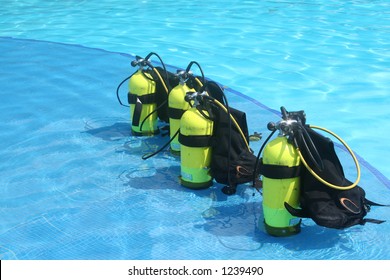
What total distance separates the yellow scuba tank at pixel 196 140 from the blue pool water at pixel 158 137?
0.56 feet

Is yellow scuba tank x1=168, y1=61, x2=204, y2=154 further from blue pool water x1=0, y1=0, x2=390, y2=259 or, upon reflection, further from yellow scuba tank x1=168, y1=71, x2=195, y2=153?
blue pool water x1=0, y1=0, x2=390, y2=259

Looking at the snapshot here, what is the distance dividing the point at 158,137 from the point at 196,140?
1.20m

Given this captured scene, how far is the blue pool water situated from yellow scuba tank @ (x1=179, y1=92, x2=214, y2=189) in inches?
6.7

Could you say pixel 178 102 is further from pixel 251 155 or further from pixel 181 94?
pixel 251 155

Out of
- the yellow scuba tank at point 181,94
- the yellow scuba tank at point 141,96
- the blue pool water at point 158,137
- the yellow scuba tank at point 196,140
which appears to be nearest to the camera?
the blue pool water at point 158,137

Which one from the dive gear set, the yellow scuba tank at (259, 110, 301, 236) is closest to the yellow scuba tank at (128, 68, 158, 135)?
the dive gear set

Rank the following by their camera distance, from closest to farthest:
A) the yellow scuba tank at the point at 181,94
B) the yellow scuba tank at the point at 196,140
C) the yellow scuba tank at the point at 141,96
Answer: the yellow scuba tank at the point at 196,140
the yellow scuba tank at the point at 181,94
the yellow scuba tank at the point at 141,96

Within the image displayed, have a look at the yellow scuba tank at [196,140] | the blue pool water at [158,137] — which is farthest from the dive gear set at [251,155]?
the blue pool water at [158,137]

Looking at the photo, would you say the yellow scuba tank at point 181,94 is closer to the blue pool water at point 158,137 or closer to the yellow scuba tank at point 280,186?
the blue pool water at point 158,137

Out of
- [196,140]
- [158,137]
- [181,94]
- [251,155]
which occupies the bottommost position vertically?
[158,137]

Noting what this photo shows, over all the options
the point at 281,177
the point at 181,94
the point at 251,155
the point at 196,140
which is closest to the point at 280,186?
the point at 281,177

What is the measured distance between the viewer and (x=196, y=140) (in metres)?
3.51

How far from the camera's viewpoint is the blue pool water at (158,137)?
3146mm

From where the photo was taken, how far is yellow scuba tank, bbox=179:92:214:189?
11.5 ft
